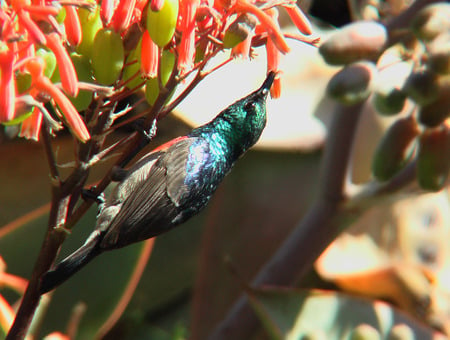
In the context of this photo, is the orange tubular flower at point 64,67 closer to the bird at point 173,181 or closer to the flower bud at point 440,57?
the bird at point 173,181

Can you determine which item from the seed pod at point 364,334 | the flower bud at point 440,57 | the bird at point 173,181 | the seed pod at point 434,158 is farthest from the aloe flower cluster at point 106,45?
the seed pod at point 364,334

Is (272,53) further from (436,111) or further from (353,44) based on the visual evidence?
(436,111)

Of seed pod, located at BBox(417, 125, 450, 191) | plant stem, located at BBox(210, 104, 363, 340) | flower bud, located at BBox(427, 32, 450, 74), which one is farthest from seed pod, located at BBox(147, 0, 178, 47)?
plant stem, located at BBox(210, 104, 363, 340)

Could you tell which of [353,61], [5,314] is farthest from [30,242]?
[353,61]

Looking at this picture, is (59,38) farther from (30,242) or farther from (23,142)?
(23,142)

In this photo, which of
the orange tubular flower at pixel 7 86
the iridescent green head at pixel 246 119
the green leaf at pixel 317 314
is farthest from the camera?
the green leaf at pixel 317 314

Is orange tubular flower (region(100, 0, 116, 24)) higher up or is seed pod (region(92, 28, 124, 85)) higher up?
orange tubular flower (region(100, 0, 116, 24))

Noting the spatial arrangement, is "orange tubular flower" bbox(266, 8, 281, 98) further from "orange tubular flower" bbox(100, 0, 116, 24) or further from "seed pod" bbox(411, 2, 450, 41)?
"seed pod" bbox(411, 2, 450, 41)

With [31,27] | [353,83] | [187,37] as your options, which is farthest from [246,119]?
[31,27]
